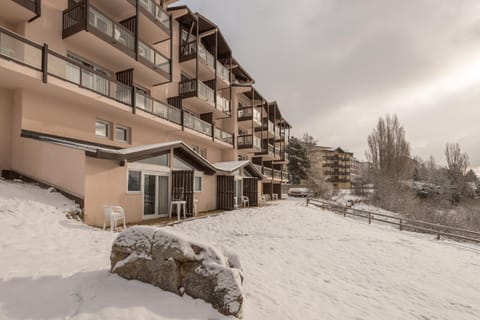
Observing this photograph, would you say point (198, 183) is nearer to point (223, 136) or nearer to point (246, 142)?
point (223, 136)

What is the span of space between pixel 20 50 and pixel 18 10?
2.27 m

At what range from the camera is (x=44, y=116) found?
10.3m

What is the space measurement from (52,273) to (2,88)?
32.2 ft

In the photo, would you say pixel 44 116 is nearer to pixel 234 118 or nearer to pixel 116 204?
pixel 116 204

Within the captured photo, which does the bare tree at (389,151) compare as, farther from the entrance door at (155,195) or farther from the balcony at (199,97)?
the entrance door at (155,195)

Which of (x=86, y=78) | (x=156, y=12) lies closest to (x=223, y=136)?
(x=156, y=12)

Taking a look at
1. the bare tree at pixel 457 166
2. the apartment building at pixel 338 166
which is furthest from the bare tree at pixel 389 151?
the apartment building at pixel 338 166

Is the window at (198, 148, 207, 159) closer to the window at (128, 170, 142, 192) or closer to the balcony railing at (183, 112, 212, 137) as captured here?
the balcony railing at (183, 112, 212, 137)

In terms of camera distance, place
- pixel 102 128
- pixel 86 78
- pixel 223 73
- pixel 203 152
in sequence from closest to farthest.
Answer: pixel 86 78 < pixel 102 128 < pixel 203 152 < pixel 223 73

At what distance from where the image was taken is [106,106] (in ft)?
38.9

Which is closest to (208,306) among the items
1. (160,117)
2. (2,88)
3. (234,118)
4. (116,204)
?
(116,204)

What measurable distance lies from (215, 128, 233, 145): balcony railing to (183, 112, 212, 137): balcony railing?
4.10 feet

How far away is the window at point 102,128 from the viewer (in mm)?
12538

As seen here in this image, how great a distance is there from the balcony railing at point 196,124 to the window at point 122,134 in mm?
3853
